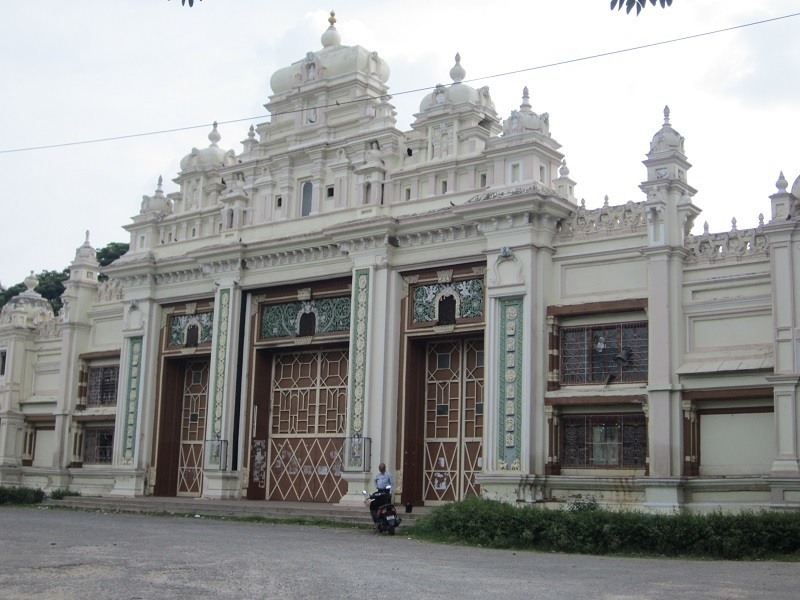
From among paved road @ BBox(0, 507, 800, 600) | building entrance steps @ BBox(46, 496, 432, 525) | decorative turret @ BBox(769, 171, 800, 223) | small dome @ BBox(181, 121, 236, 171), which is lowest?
paved road @ BBox(0, 507, 800, 600)

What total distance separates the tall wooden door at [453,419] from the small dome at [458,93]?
18.7 ft

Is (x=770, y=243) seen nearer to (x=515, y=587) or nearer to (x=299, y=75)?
(x=515, y=587)

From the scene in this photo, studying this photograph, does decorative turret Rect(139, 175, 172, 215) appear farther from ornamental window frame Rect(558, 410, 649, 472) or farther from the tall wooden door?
ornamental window frame Rect(558, 410, 649, 472)

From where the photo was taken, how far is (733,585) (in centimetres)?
1205

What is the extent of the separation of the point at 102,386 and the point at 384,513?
48.8 feet

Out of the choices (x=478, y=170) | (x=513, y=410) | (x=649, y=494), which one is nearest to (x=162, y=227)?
(x=478, y=170)

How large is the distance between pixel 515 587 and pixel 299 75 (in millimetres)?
19510

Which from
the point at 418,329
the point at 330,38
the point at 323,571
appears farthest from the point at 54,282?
the point at 323,571

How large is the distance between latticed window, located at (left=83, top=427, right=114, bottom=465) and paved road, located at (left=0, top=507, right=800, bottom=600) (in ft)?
42.2

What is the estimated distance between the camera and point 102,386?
31359 millimetres

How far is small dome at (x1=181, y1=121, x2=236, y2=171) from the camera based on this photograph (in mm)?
29891

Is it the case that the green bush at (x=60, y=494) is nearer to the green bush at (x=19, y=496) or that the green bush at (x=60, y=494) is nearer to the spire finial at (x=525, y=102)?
the green bush at (x=19, y=496)

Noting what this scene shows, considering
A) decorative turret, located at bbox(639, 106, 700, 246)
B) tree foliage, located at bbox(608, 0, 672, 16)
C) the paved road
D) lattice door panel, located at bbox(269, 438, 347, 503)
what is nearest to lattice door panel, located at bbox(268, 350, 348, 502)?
lattice door panel, located at bbox(269, 438, 347, 503)

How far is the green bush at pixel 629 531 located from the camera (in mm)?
15500
